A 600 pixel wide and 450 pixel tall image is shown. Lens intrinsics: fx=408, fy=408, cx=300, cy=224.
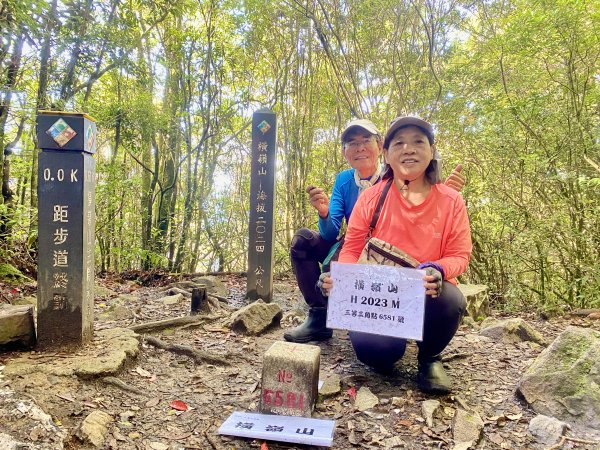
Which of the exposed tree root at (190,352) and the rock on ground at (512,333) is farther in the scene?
the rock on ground at (512,333)

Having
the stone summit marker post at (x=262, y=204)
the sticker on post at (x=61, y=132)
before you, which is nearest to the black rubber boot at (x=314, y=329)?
the stone summit marker post at (x=262, y=204)

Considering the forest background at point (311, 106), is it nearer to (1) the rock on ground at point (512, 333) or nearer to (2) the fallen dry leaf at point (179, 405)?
(1) the rock on ground at point (512, 333)

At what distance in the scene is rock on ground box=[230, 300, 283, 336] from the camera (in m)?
3.67

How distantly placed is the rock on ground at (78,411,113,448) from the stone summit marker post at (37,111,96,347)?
84 centimetres

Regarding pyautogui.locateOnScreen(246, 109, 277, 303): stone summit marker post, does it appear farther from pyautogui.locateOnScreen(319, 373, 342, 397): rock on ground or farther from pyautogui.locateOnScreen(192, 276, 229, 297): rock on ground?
pyautogui.locateOnScreen(319, 373, 342, 397): rock on ground

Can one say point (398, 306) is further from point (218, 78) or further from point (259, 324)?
point (218, 78)

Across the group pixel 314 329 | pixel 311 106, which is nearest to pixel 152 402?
pixel 314 329

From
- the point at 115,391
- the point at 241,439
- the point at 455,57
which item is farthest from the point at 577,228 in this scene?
the point at 115,391

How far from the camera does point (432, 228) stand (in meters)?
2.41

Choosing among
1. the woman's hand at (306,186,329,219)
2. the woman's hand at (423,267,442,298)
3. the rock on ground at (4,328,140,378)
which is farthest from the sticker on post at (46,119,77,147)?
the woman's hand at (423,267,442,298)

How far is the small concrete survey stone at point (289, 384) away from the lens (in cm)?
215

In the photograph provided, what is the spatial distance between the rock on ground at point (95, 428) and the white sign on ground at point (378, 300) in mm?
1258

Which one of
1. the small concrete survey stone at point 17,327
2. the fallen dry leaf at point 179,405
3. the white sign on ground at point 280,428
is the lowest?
the fallen dry leaf at point 179,405

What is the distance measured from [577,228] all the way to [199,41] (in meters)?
6.65
